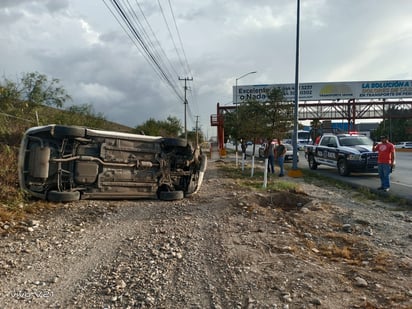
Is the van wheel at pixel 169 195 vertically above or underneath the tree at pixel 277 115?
underneath

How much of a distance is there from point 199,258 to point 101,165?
2978mm

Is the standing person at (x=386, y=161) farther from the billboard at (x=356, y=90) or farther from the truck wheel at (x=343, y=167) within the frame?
the billboard at (x=356, y=90)

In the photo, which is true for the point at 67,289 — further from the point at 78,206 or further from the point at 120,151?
the point at 120,151

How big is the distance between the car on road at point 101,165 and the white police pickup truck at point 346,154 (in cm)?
946

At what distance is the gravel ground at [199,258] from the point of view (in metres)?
3.12

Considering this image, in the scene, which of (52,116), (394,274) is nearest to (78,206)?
(394,274)

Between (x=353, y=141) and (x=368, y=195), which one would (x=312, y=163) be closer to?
(x=353, y=141)

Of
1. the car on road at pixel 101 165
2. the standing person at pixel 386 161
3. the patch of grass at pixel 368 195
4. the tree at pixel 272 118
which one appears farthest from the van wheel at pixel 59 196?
the tree at pixel 272 118

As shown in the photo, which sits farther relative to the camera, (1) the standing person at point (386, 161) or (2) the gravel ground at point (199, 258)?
(1) the standing person at point (386, 161)

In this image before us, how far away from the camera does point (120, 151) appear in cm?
637

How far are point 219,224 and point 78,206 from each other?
8.55ft

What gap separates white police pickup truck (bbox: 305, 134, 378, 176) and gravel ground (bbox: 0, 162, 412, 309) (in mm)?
8127

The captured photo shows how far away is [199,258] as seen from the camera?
4082mm

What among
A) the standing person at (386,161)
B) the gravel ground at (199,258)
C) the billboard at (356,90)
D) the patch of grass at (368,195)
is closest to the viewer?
the gravel ground at (199,258)
